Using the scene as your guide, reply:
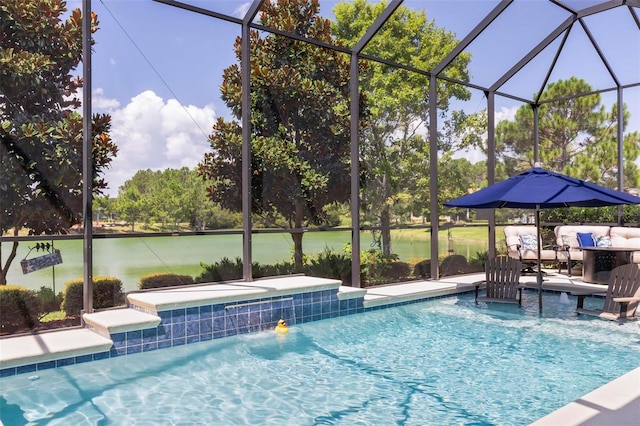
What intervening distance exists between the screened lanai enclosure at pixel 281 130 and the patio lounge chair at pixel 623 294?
3.19 m

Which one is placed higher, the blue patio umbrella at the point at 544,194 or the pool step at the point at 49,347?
the blue patio umbrella at the point at 544,194

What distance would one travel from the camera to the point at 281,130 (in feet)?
32.4

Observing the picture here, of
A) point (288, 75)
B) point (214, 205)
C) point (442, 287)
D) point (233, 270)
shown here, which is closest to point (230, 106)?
point (288, 75)

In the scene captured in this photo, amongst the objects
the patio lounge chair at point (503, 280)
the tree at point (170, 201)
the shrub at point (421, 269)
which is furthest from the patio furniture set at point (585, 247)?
the tree at point (170, 201)

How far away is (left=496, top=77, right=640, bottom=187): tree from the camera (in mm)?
15758

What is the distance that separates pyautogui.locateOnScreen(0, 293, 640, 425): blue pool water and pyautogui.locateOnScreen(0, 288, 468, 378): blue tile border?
0.11m

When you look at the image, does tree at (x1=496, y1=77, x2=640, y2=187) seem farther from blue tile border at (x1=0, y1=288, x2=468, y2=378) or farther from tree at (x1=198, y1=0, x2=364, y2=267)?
blue tile border at (x1=0, y1=288, x2=468, y2=378)

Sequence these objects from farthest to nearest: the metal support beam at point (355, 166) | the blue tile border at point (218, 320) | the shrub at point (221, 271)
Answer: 1. the shrub at point (221, 271)
2. the metal support beam at point (355, 166)
3. the blue tile border at point (218, 320)

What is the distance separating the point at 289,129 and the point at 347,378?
6.61 meters

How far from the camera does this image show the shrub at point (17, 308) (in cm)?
579

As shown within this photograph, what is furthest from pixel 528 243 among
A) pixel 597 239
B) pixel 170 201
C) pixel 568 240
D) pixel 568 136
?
pixel 568 136

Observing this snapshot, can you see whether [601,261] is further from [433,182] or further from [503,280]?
[433,182]

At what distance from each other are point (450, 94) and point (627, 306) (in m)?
9.12

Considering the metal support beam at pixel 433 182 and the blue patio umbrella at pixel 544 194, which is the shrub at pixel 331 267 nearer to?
the metal support beam at pixel 433 182
